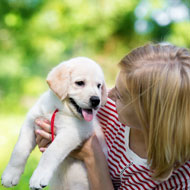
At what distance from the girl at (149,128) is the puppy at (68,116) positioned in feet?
0.27

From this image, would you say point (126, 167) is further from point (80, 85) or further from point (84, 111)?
point (80, 85)

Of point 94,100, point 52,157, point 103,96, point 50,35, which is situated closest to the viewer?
point 52,157

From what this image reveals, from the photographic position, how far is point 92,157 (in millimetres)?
1926

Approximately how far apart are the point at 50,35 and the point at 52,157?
20.3ft

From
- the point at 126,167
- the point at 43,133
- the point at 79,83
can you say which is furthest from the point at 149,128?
the point at 43,133

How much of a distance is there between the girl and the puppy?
0.08 m

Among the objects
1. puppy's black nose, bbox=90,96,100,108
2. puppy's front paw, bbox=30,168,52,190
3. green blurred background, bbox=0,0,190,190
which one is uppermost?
green blurred background, bbox=0,0,190,190

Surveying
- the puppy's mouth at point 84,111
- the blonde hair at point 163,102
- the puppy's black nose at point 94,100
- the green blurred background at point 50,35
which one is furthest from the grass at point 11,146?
the blonde hair at point 163,102

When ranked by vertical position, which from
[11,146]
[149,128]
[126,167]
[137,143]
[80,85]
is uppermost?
[80,85]

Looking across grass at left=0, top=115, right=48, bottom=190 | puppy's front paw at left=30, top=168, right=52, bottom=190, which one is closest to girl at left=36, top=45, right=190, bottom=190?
puppy's front paw at left=30, top=168, right=52, bottom=190

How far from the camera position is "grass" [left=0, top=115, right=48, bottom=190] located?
2.63 meters

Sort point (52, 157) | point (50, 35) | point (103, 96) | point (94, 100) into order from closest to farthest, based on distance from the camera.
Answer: point (52, 157)
point (94, 100)
point (103, 96)
point (50, 35)

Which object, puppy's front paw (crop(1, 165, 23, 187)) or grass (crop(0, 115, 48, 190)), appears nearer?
puppy's front paw (crop(1, 165, 23, 187))

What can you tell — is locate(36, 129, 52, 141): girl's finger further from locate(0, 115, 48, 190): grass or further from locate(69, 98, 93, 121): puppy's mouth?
locate(0, 115, 48, 190): grass
